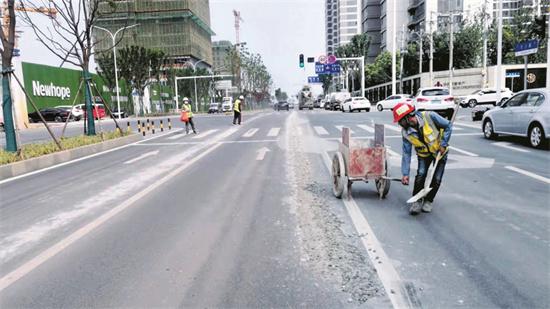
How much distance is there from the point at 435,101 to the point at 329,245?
21373mm

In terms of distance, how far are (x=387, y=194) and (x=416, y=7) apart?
91090 millimetres

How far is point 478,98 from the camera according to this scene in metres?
41.8

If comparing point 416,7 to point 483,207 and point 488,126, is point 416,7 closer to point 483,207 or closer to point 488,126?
point 488,126

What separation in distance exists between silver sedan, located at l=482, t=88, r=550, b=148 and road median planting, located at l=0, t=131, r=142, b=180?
487 inches

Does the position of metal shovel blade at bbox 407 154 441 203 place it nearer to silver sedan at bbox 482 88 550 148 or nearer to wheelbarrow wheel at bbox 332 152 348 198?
wheelbarrow wheel at bbox 332 152 348 198

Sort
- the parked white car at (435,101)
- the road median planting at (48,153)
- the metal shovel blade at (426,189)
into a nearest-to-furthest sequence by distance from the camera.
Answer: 1. the metal shovel blade at (426,189)
2. the road median planting at (48,153)
3. the parked white car at (435,101)

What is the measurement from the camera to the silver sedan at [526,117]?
37.8 feet

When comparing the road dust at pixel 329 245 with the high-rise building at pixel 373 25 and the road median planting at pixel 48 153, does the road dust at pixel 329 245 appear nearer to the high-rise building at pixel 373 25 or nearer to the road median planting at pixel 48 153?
the road median planting at pixel 48 153

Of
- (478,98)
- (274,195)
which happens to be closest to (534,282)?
(274,195)

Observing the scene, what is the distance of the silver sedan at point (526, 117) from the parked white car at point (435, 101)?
33.6 ft

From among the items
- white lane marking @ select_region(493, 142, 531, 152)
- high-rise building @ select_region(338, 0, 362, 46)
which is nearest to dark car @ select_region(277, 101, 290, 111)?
white lane marking @ select_region(493, 142, 531, 152)

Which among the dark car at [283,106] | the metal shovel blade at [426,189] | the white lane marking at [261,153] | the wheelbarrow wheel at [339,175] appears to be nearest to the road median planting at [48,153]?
the white lane marking at [261,153]

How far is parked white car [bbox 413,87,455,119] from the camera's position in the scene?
24234 millimetres

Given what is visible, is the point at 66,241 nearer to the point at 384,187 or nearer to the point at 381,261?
the point at 381,261
